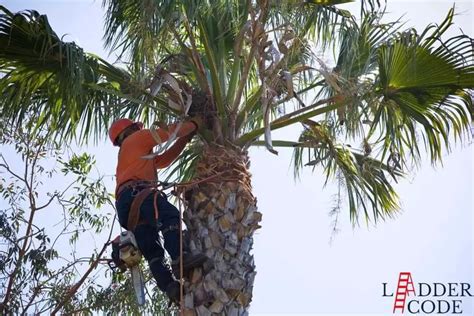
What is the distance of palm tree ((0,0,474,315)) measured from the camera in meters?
8.06

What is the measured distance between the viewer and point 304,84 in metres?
9.91

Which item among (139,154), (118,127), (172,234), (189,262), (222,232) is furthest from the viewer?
(118,127)

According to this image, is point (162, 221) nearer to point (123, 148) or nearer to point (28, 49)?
point (123, 148)

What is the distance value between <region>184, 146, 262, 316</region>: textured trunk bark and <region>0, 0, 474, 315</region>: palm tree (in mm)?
11

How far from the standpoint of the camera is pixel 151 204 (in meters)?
8.01

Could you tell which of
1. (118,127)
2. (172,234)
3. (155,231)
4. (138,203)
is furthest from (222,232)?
(118,127)

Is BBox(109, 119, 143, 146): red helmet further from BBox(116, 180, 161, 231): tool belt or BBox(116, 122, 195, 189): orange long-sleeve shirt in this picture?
BBox(116, 180, 161, 231): tool belt

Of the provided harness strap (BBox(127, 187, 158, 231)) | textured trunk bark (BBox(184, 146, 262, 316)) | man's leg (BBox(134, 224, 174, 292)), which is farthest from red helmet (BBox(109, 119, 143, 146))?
man's leg (BBox(134, 224, 174, 292))

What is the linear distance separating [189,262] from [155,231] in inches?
21.0

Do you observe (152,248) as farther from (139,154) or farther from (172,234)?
(139,154)

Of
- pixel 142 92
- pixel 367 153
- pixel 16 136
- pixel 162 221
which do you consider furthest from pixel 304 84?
pixel 16 136

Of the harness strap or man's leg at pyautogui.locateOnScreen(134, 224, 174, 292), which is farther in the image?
the harness strap

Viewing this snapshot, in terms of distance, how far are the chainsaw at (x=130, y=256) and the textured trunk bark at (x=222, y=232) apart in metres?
0.46

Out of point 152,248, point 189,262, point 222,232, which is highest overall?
point 222,232
